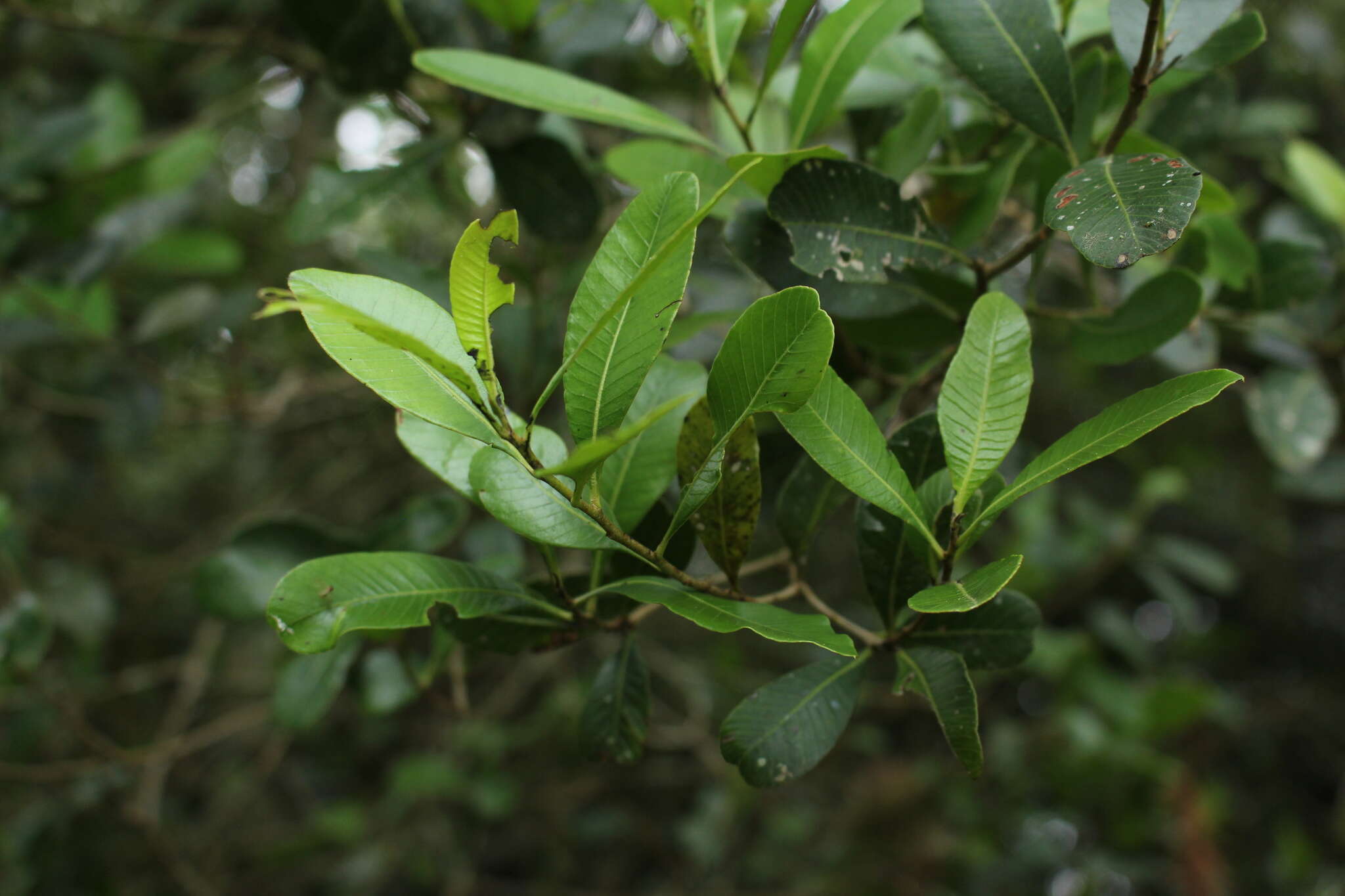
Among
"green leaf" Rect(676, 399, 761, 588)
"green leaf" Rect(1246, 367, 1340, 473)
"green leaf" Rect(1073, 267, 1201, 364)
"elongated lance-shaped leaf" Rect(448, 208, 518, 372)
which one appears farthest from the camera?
"green leaf" Rect(1246, 367, 1340, 473)

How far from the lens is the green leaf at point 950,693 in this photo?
1.71ft

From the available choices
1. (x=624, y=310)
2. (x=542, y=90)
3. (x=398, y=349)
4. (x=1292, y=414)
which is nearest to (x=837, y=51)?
(x=542, y=90)

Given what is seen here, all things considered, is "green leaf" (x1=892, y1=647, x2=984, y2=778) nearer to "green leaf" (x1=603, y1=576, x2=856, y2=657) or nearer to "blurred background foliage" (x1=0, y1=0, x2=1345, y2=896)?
"green leaf" (x1=603, y1=576, x2=856, y2=657)

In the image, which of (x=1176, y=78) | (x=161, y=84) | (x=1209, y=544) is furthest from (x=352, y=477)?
(x=1209, y=544)

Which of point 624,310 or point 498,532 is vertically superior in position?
point 624,310

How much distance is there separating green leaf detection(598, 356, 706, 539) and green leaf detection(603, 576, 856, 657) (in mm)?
→ 73

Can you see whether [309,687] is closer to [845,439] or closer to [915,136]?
[845,439]

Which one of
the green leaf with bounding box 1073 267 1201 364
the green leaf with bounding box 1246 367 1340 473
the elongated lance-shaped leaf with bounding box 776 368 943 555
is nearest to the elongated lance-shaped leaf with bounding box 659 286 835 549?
the elongated lance-shaped leaf with bounding box 776 368 943 555

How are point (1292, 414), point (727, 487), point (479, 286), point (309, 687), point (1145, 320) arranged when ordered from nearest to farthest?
point (479, 286) < point (727, 487) < point (1145, 320) < point (309, 687) < point (1292, 414)

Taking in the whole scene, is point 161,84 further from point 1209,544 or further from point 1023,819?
point 1209,544

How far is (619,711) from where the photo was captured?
697mm

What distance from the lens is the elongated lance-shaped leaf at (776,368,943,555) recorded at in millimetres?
519

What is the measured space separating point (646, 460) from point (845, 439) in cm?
17

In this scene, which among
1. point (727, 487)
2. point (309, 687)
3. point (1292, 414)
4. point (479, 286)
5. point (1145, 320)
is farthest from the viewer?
point (1292, 414)
